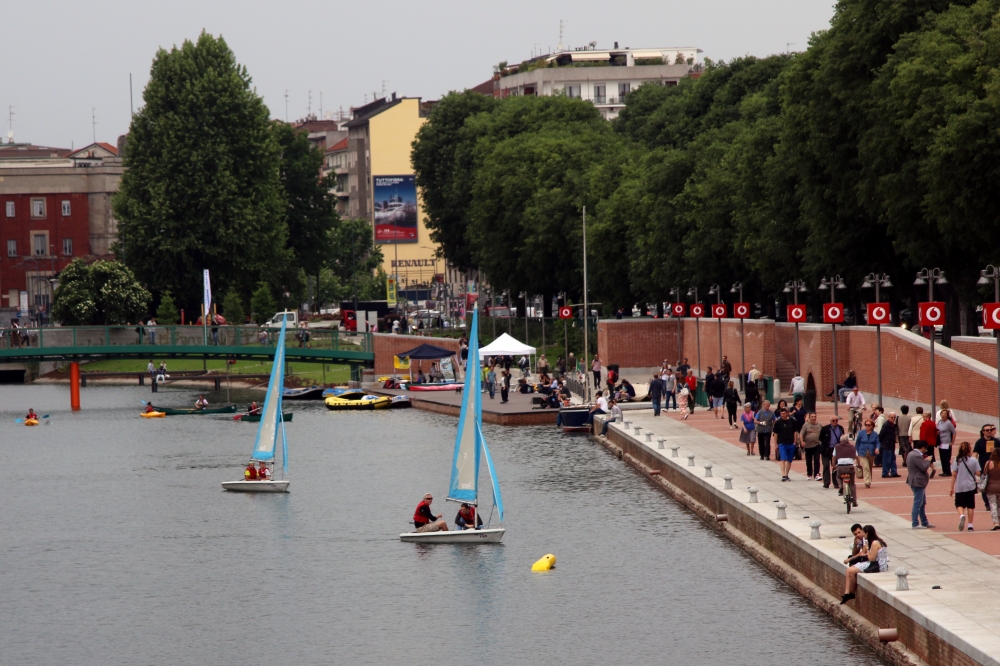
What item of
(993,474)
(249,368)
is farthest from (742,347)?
(249,368)

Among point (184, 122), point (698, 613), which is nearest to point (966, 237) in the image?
point (698, 613)

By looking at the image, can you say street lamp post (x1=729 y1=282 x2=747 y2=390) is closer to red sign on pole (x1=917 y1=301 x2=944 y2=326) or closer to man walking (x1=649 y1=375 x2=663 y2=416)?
man walking (x1=649 y1=375 x2=663 y2=416)

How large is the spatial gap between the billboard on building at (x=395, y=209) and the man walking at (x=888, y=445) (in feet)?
461

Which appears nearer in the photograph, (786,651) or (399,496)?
(786,651)

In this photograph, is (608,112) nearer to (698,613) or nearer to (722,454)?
(722,454)

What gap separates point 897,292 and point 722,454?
20.0 meters

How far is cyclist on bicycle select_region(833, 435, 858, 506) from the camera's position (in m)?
34.0

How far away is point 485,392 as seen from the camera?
83375 mm

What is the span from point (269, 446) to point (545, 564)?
2128cm

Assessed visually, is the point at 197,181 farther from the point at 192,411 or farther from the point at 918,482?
the point at 918,482

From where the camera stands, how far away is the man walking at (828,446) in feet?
123

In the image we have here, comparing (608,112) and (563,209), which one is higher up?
(608,112)

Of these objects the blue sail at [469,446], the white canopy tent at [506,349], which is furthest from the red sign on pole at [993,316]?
the white canopy tent at [506,349]

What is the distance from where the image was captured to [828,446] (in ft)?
128
